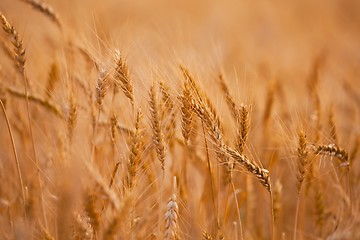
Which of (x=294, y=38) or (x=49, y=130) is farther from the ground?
(x=294, y=38)

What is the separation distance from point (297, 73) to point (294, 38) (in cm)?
291

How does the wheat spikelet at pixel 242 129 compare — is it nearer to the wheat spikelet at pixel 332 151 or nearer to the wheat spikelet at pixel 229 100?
the wheat spikelet at pixel 229 100

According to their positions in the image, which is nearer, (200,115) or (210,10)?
(200,115)

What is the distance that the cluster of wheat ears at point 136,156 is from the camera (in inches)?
54.0

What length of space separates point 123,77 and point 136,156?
32cm

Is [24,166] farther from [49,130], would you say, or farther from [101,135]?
[101,135]

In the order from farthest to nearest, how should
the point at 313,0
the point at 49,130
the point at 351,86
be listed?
the point at 313,0
the point at 351,86
the point at 49,130

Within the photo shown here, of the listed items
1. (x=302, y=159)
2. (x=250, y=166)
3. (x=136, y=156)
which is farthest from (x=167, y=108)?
(x=302, y=159)

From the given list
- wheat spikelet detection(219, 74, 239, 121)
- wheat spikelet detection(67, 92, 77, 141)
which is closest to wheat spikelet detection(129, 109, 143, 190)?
wheat spikelet detection(67, 92, 77, 141)

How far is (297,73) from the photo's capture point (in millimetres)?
4914

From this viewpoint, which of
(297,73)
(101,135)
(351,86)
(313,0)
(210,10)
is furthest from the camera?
(313,0)

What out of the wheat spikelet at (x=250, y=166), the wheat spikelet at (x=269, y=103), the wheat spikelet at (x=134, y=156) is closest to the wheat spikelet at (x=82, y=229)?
the wheat spikelet at (x=134, y=156)

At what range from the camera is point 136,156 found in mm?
1370

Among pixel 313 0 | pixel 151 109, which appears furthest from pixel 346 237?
pixel 313 0
